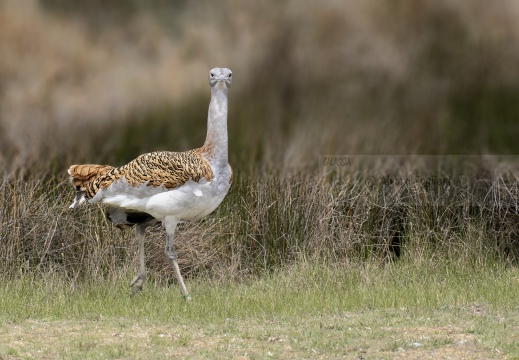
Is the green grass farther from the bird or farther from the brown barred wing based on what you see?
the brown barred wing

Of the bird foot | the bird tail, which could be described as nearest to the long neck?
the bird tail

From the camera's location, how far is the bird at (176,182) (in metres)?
9.27

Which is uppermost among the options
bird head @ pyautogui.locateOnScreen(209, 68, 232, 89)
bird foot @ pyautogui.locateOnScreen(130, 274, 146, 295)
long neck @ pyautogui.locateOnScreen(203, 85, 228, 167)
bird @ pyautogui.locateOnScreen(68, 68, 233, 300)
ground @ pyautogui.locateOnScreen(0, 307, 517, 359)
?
bird head @ pyautogui.locateOnScreen(209, 68, 232, 89)

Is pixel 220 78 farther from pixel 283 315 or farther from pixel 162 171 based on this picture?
pixel 283 315

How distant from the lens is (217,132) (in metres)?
9.55

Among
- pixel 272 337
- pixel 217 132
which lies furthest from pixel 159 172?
pixel 272 337

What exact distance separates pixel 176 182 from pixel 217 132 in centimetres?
70

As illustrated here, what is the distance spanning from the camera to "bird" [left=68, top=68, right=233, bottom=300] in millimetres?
9273

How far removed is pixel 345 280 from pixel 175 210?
6.55 feet

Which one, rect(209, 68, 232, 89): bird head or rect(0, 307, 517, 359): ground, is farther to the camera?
rect(209, 68, 232, 89): bird head

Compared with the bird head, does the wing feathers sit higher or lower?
lower

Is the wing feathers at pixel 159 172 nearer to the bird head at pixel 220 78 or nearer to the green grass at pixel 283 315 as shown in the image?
the bird head at pixel 220 78

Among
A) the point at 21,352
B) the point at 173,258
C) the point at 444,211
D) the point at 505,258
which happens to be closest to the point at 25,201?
the point at 173,258

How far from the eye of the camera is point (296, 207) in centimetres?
1149
